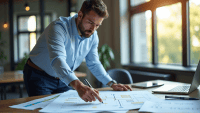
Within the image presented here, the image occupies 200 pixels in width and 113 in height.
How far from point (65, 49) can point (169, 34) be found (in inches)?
105

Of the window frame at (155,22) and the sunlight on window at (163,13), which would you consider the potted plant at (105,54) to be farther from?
the sunlight on window at (163,13)

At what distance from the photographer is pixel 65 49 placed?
5.41 ft

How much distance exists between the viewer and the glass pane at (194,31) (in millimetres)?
3168

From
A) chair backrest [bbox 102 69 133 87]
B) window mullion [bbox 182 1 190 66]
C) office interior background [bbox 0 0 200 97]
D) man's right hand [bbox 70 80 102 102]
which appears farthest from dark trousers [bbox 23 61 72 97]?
window mullion [bbox 182 1 190 66]

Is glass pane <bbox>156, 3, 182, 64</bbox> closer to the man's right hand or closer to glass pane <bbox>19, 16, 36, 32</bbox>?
the man's right hand

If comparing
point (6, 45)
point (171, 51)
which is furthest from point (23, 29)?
point (171, 51)

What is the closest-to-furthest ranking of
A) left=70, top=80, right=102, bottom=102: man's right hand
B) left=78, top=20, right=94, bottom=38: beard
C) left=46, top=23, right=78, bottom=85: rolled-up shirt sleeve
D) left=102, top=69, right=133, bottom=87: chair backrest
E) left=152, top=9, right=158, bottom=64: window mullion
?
1. left=70, top=80, right=102, bottom=102: man's right hand
2. left=46, top=23, right=78, bottom=85: rolled-up shirt sleeve
3. left=78, top=20, right=94, bottom=38: beard
4. left=102, top=69, right=133, bottom=87: chair backrest
5. left=152, top=9, right=158, bottom=64: window mullion

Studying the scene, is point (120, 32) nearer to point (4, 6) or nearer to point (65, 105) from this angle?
point (65, 105)

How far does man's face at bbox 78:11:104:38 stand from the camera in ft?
4.91

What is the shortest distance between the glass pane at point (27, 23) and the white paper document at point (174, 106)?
22.1 ft

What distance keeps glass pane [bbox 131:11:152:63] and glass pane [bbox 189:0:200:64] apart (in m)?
1.01

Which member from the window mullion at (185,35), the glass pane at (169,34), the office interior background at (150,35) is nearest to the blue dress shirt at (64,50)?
the office interior background at (150,35)

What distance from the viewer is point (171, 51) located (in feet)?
12.1

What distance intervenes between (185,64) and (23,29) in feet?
19.2
